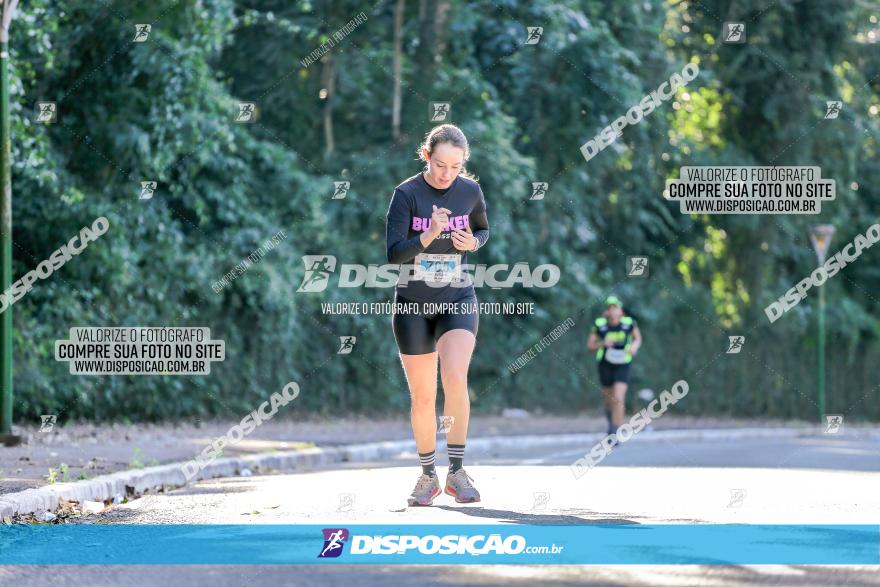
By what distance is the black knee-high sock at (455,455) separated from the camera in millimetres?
9242

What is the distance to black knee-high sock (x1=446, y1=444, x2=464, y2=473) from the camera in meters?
9.24

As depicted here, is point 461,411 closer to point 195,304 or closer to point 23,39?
point 23,39

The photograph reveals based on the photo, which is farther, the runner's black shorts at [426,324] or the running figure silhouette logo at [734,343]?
the running figure silhouette logo at [734,343]

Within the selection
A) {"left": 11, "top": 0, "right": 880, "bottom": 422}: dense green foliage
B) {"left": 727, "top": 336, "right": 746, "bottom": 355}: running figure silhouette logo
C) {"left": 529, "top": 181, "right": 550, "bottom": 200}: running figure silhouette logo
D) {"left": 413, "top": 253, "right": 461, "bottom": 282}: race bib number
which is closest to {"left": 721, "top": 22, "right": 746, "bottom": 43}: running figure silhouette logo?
{"left": 11, "top": 0, "right": 880, "bottom": 422}: dense green foliage

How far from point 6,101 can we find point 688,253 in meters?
18.2

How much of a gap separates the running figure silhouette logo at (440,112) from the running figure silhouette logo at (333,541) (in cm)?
1669

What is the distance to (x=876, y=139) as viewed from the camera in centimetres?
2998

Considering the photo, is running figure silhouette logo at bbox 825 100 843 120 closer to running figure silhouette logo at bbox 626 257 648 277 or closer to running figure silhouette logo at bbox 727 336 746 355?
running figure silhouette logo at bbox 626 257 648 277

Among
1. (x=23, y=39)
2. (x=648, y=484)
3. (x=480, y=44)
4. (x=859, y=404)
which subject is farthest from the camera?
(x=859, y=404)

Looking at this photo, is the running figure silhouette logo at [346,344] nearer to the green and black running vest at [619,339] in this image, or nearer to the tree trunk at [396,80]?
the tree trunk at [396,80]

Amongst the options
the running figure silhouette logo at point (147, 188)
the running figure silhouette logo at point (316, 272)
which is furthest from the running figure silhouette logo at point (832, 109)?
the running figure silhouette logo at point (147, 188)

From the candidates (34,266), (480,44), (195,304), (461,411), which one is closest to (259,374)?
(195,304)

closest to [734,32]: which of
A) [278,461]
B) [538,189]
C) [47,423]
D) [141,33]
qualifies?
[538,189]

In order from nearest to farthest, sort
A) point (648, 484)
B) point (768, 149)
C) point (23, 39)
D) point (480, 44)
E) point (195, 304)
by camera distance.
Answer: point (648, 484) < point (23, 39) < point (195, 304) < point (480, 44) < point (768, 149)
